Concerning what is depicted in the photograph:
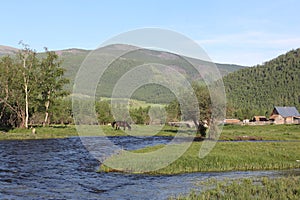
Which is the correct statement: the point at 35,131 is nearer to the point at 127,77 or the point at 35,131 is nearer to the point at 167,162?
the point at 127,77

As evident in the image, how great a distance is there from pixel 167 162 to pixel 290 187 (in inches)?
545

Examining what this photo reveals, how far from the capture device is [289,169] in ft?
107

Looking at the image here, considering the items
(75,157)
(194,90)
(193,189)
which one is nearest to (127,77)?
(194,90)

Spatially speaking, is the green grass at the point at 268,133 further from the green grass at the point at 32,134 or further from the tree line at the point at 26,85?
the tree line at the point at 26,85

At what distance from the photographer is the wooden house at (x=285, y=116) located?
142875 millimetres

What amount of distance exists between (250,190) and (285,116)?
130455 millimetres

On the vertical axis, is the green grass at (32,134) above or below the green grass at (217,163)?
above

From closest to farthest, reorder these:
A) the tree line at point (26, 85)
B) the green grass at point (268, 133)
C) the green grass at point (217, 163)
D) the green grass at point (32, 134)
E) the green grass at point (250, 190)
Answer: the green grass at point (250, 190) → the green grass at point (217, 163) → the green grass at point (32, 134) → the green grass at point (268, 133) → the tree line at point (26, 85)

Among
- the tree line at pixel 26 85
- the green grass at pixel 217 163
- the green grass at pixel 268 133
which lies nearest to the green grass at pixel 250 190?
the green grass at pixel 217 163

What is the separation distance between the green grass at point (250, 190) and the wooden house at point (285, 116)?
125m

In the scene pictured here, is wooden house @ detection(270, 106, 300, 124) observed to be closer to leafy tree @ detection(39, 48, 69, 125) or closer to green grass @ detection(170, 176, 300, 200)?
leafy tree @ detection(39, 48, 69, 125)

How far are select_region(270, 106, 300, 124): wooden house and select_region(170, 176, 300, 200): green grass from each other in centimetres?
12506

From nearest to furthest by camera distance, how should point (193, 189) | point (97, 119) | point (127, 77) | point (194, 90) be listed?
1. point (193, 189)
2. point (127, 77)
3. point (194, 90)
4. point (97, 119)

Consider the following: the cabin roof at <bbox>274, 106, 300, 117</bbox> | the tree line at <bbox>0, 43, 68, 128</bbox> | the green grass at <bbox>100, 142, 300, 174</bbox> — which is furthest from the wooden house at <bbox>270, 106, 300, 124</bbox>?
the green grass at <bbox>100, 142, 300, 174</bbox>
